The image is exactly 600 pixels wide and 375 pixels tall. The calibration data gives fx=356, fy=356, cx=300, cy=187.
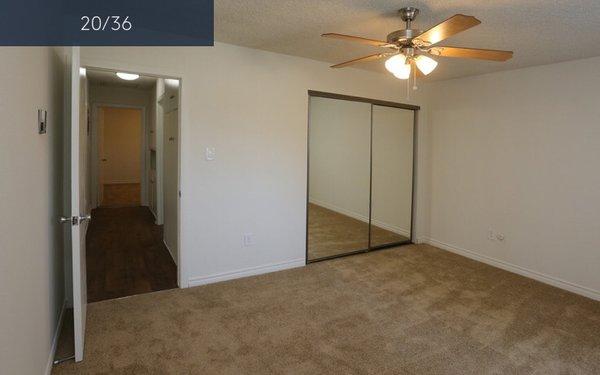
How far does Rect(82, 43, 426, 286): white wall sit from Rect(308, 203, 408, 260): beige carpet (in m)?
0.20

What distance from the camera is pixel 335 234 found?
4438 mm

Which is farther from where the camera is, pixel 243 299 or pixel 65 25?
pixel 243 299

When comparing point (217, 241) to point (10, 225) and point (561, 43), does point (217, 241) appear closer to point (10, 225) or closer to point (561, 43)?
point (10, 225)

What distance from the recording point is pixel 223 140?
3.43m

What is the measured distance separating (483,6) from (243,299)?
9.41 ft

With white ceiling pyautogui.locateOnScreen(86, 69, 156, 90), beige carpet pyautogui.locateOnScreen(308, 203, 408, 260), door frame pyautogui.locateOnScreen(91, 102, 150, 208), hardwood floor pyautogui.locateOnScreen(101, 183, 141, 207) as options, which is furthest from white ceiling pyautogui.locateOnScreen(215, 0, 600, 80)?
hardwood floor pyautogui.locateOnScreen(101, 183, 141, 207)

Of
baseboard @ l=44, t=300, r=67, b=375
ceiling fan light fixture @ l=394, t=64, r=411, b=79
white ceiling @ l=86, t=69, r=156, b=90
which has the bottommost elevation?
baseboard @ l=44, t=300, r=67, b=375

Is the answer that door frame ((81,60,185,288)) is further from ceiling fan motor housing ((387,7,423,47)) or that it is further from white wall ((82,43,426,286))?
ceiling fan motor housing ((387,7,423,47))

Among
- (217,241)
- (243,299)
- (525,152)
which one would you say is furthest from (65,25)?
(525,152)

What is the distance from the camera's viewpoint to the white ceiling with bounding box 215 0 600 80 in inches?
92.0

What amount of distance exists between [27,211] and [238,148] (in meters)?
2.07

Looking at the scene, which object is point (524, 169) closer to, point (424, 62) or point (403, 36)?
point (424, 62)

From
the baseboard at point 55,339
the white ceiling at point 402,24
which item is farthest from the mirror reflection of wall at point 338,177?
the baseboard at point 55,339
